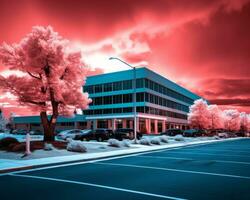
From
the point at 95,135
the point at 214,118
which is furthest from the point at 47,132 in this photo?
the point at 214,118

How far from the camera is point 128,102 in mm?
82000

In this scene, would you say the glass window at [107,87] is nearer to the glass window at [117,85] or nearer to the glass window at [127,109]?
the glass window at [117,85]

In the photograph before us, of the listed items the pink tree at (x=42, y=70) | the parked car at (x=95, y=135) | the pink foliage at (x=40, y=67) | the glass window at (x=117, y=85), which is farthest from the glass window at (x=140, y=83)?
the pink foliage at (x=40, y=67)

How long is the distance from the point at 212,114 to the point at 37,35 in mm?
76717

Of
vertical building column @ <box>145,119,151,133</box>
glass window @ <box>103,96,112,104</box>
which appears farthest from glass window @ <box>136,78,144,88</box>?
glass window @ <box>103,96,112,104</box>

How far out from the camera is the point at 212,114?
93.6 m

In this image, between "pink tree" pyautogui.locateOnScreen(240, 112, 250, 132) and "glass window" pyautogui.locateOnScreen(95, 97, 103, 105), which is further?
"pink tree" pyautogui.locateOnScreen(240, 112, 250, 132)

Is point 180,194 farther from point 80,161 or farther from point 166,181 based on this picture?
point 80,161

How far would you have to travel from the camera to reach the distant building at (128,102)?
79250 mm

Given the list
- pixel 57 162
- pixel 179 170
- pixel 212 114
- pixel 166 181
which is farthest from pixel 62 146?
pixel 212 114

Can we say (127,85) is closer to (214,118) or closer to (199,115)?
(199,115)

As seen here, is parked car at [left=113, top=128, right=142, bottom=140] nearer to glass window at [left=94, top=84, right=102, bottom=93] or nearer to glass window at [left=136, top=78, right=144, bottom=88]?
glass window at [left=136, top=78, right=144, bottom=88]

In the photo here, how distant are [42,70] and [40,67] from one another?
1.77 ft

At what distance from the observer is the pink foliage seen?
998 inches
